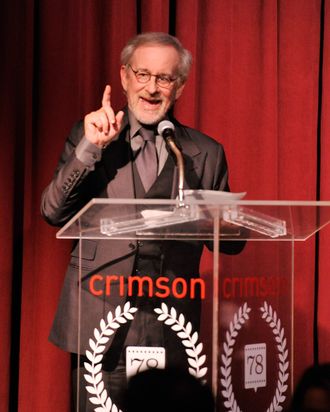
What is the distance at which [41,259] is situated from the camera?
3428 mm

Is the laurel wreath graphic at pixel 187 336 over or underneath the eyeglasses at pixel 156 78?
underneath

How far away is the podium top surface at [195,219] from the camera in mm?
1945

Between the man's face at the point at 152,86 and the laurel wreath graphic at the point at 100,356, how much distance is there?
876mm

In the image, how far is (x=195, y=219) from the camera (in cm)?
201

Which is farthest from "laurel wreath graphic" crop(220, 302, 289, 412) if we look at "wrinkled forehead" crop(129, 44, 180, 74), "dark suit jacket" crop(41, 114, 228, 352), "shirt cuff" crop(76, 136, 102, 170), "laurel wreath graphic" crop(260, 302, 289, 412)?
"wrinkled forehead" crop(129, 44, 180, 74)

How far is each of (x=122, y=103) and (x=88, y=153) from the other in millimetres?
1094

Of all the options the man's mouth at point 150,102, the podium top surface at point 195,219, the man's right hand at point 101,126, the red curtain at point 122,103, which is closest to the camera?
the podium top surface at point 195,219

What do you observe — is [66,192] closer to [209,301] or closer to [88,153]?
[88,153]

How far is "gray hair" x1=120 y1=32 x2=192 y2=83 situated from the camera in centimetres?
283

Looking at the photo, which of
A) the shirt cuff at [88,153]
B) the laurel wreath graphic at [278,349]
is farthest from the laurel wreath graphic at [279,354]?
the shirt cuff at [88,153]

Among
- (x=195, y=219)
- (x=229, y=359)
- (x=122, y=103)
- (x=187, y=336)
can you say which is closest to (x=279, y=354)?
(x=229, y=359)

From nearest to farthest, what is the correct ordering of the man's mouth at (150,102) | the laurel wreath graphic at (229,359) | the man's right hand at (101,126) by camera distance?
the laurel wreath graphic at (229,359), the man's right hand at (101,126), the man's mouth at (150,102)

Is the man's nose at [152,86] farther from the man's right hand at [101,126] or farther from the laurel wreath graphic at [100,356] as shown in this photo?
the laurel wreath graphic at [100,356]

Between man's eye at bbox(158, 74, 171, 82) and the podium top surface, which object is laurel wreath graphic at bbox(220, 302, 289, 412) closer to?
the podium top surface
